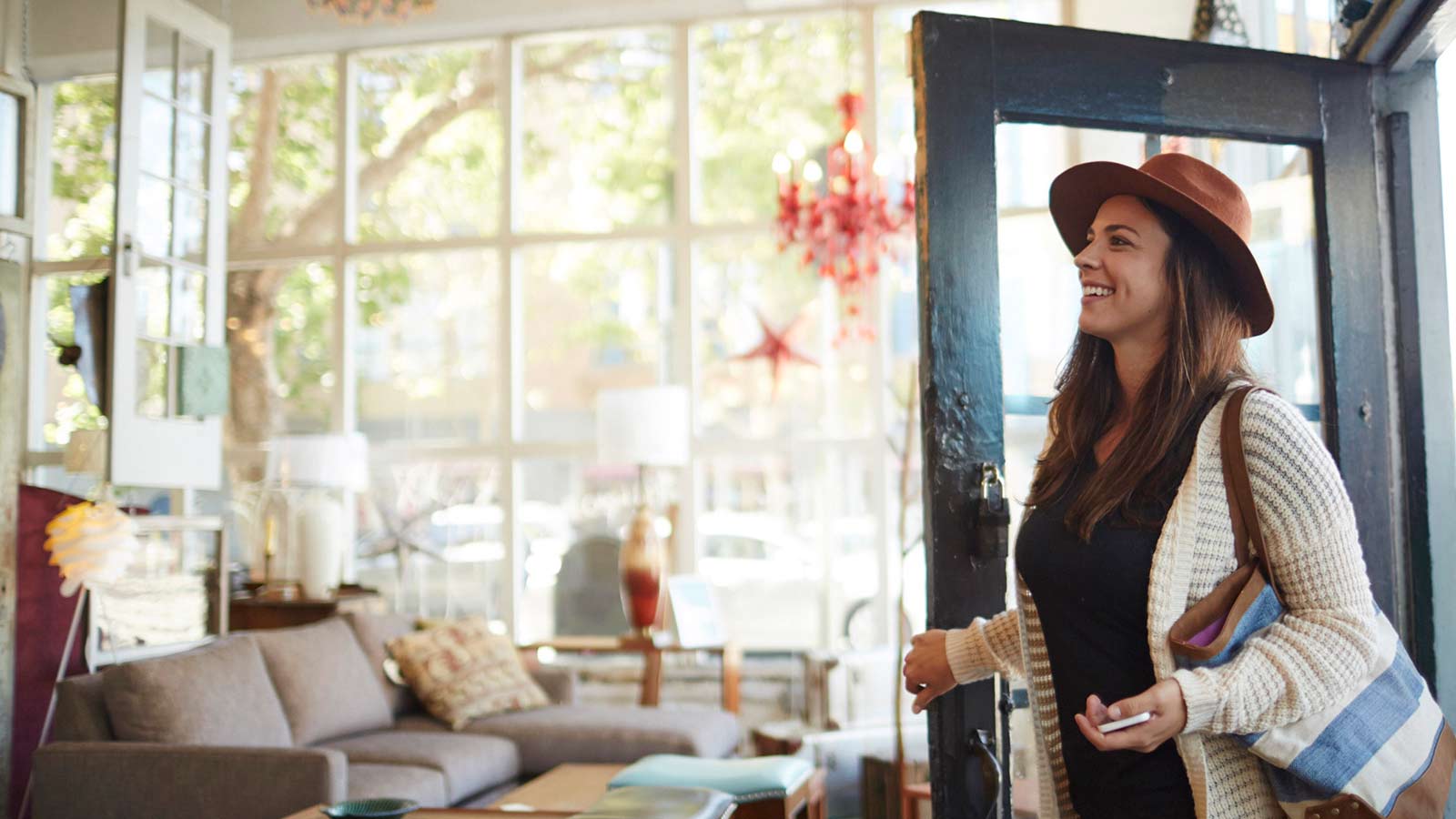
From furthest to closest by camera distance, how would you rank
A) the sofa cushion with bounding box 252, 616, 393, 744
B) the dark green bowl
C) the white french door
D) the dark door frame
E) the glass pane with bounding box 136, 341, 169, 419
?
1. the glass pane with bounding box 136, 341, 169, 419
2. the white french door
3. the sofa cushion with bounding box 252, 616, 393, 744
4. the dark green bowl
5. the dark door frame

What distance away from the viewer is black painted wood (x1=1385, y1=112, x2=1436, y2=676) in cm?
192

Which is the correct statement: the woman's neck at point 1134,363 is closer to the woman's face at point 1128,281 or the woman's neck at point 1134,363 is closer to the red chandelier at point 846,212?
the woman's face at point 1128,281

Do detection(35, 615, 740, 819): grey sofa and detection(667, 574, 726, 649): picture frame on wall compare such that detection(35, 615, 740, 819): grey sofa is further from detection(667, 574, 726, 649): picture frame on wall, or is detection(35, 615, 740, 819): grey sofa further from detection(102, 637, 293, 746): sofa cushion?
detection(667, 574, 726, 649): picture frame on wall

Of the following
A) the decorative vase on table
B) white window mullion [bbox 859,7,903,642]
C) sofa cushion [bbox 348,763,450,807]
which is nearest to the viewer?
sofa cushion [bbox 348,763,450,807]

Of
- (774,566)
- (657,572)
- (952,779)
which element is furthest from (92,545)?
(952,779)

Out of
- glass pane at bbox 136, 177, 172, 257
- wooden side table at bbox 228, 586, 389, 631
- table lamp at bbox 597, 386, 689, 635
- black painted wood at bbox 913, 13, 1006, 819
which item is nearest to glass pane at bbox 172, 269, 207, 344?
glass pane at bbox 136, 177, 172, 257

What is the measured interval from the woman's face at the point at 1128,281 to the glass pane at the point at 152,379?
4228 mm

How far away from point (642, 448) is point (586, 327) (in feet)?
3.69

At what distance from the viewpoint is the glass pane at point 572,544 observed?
5910mm

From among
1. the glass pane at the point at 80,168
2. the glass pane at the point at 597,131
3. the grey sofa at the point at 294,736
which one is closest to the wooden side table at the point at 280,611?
the grey sofa at the point at 294,736

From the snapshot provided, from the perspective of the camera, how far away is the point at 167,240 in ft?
16.4

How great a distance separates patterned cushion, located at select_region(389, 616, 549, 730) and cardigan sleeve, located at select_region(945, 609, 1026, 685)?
3318 millimetres

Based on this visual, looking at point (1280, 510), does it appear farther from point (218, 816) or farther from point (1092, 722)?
point (218, 816)

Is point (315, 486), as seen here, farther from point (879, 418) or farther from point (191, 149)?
point (879, 418)
